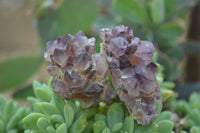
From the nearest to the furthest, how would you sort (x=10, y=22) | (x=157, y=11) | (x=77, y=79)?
1. (x=77, y=79)
2. (x=157, y=11)
3. (x=10, y=22)

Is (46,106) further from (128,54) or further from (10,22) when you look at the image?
(10,22)

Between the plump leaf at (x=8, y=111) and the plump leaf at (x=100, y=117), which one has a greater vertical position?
the plump leaf at (x=100, y=117)

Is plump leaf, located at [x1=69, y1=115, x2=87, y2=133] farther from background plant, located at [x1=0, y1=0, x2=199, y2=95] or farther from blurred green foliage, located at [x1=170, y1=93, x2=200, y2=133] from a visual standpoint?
background plant, located at [x1=0, y1=0, x2=199, y2=95]

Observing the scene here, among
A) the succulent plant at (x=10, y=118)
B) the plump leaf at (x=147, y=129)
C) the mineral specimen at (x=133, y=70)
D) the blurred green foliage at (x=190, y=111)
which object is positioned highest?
the mineral specimen at (x=133, y=70)

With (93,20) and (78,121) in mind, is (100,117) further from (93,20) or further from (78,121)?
(93,20)

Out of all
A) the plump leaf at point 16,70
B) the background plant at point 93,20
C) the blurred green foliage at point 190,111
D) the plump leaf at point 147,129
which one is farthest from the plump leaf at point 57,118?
the plump leaf at point 16,70

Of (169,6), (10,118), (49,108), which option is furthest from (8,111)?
(169,6)

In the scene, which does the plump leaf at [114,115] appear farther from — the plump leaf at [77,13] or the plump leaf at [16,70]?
the plump leaf at [16,70]

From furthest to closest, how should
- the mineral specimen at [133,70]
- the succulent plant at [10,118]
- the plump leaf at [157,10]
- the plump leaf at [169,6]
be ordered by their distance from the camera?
the plump leaf at [169,6], the plump leaf at [157,10], the succulent plant at [10,118], the mineral specimen at [133,70]

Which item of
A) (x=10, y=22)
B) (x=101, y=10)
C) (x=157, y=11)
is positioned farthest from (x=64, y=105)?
(x=10, y=22)
